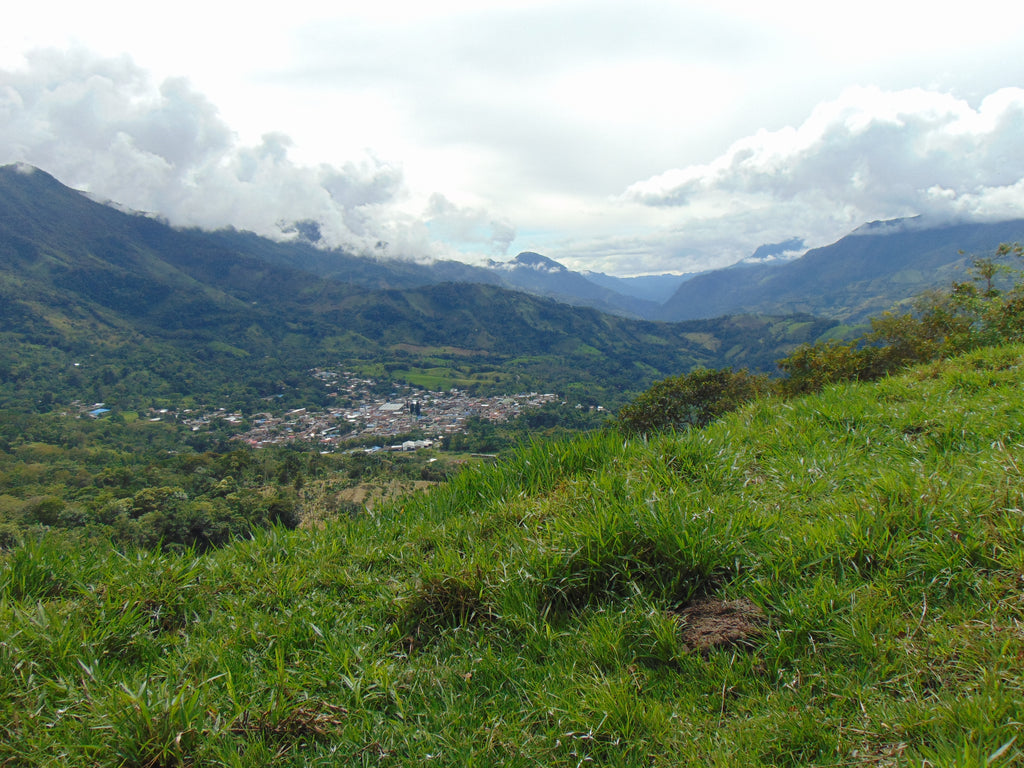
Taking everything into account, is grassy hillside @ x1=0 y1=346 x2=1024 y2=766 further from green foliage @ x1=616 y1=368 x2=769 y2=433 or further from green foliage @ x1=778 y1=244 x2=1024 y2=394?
green foliage @ x1=616 y1=368 x2=769 y2=433

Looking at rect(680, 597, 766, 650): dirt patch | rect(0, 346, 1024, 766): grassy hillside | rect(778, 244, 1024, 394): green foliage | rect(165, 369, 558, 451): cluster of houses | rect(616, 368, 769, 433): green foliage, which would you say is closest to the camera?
rect(0, 346, 1024, 766): grassy hillside

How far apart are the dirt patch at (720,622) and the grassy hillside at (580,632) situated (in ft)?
0.04

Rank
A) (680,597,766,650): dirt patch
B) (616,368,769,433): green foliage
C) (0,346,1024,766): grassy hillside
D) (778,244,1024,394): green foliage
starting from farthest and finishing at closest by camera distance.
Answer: (616,368,769,433): green foliage
(778,244,1024,394): green foliage
(680,597,766,650): dirt patch
(0,346,1024,766): grassy hillside

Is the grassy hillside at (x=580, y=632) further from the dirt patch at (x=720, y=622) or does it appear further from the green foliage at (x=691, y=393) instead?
the green foliage at (x=691, y=393)

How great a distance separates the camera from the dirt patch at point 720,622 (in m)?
2.52

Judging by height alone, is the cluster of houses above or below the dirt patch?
below

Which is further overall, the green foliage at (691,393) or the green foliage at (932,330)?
the green foliage at (691,393)

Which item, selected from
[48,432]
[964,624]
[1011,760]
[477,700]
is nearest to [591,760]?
[477,700]

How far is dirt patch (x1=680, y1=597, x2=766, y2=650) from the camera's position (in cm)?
252

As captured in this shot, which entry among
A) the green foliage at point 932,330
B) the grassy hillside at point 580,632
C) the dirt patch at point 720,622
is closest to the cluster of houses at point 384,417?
the green foliage at point 932,330

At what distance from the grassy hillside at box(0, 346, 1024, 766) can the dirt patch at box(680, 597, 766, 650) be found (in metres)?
0.01

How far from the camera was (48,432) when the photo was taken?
331ft

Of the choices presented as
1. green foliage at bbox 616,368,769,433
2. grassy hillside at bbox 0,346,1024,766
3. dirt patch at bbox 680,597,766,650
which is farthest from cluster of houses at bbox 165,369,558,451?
dirt patch at bbox 680,597,766,650

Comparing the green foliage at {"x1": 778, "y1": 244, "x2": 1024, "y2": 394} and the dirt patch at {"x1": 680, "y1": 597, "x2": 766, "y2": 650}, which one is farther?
the green foliage at {"x1": 778, "y1": 244, "x2": 1024, "y2": 394}
